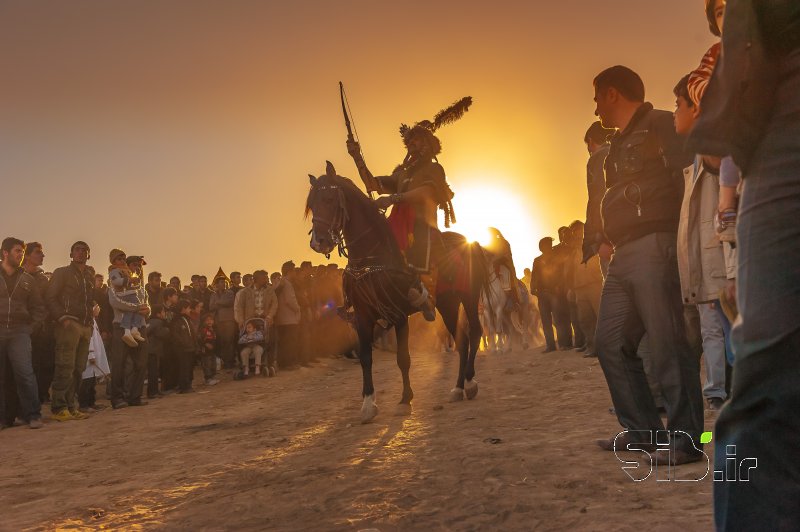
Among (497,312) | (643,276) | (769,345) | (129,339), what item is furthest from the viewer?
(497,312)

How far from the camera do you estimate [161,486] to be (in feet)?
15.1

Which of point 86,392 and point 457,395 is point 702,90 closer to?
point 457,395

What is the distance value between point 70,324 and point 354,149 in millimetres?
5689

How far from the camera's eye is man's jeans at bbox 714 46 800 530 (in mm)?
1541

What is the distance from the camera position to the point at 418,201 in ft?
28.3

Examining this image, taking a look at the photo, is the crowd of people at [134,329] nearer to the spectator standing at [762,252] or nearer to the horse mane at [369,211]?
the horse mane at [369,211]

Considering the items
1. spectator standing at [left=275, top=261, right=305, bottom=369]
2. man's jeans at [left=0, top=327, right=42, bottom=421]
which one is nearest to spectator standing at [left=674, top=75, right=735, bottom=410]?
man's jeans at [left=0, top=327, right=42, bottom=421]

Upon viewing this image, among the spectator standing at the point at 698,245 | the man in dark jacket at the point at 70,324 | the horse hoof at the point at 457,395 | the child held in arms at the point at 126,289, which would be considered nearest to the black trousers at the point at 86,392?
the man in dark jacket at the point at 70,324

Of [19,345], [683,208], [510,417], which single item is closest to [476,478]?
[683,208]

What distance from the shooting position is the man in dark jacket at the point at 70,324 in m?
10.4

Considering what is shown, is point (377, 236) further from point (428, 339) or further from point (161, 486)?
point (428, 339)

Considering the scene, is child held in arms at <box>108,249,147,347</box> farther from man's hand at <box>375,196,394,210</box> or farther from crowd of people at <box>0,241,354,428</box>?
man's hand at <box>375,196,394,210</box>

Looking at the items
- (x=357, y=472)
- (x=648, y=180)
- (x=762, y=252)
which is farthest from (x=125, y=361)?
(x=762, y=252)

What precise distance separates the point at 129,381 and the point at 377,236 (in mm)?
6686
